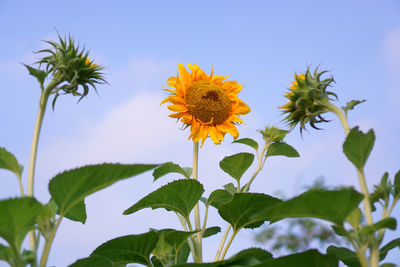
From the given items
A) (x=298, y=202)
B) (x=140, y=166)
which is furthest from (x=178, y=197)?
(x=298, y=202)

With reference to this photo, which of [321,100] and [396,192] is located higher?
[321,100]

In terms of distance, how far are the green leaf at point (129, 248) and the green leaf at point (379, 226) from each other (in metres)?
0.81

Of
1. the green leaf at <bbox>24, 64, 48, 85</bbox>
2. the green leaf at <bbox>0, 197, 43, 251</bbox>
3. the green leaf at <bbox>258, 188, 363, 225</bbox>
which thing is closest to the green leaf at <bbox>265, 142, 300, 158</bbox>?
the green leaf at <bbox>258, 188, 363, 225</bbox>

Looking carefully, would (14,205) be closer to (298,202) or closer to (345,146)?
(298,202)

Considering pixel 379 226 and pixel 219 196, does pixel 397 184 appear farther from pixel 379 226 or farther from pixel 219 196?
pixel 219 196

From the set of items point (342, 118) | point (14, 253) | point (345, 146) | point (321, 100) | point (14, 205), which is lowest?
point (14, 253)

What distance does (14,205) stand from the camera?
48.2 inches

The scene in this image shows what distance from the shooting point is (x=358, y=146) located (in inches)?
58.8

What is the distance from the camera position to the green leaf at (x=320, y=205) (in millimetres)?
1211

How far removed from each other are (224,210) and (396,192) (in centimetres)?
73

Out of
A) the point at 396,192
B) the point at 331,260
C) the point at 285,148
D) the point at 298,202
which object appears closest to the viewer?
the point at 298,202

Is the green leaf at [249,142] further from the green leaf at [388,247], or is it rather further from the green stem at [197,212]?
the green leaf at [388,247]

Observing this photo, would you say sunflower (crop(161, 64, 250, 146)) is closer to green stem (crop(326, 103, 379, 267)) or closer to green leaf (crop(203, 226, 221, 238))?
green leaf (crop(203, 226, 221, 238))

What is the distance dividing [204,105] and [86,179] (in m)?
1.39
